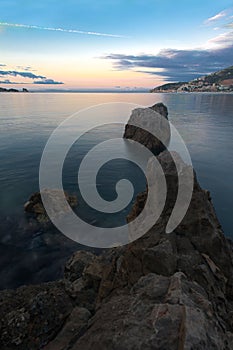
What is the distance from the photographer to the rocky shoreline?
579cm

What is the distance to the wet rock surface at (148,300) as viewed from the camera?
579cm

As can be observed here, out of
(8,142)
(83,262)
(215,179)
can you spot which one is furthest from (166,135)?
(83,262)

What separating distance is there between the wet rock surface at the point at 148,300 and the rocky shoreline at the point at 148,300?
23 mm

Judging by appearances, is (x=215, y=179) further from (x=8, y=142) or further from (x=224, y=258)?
(x=8, y=142)

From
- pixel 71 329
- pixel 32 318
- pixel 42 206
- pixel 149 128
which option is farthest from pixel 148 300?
pixel 149 128

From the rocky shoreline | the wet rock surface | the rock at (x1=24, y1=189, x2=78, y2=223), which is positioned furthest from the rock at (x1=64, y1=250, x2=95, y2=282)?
the rock at (x1=24, y1=189, x2=78, y2=223)

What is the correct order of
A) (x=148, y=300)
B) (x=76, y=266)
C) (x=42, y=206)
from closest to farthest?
(x=148, y=300), (x=76, y=266), (x=42, y=206)

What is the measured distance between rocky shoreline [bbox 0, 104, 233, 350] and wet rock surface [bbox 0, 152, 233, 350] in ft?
0.07

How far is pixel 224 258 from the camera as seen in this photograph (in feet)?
41.2

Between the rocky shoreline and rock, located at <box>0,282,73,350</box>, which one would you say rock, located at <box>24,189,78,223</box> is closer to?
the rocky shoreline

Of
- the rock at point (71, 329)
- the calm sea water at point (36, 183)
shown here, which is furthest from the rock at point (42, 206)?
the rock at point (71, 329)

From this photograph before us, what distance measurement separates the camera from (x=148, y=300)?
696cm

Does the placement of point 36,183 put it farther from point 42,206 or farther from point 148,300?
point 148,300

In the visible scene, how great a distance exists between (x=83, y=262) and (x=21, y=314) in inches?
342
